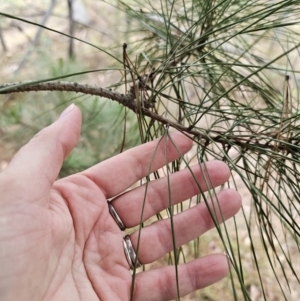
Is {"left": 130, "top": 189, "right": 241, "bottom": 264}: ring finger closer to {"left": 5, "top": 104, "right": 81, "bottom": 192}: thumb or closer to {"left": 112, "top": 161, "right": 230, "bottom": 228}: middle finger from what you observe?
{"left": 112, "top": 161, "right": 230, "bottom": 228}: middle finger

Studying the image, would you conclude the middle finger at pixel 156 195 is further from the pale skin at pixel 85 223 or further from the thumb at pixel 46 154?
the thumb at pixel 46 154

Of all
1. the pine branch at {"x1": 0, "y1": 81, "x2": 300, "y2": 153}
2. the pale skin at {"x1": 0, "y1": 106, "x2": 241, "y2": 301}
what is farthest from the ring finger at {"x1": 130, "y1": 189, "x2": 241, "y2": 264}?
the pine branch at {"x1": 0, "y1": 81, "x2": 300, "y2": 153}

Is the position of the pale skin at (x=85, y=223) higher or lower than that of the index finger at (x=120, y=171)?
lower

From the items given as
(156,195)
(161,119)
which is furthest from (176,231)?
(161,119)

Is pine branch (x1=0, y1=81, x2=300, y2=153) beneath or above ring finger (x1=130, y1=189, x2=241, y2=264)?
above

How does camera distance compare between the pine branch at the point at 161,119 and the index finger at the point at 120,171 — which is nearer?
the pine branch at the point at 161,119

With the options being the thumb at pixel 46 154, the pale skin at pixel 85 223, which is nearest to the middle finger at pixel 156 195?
the pale skin at pixel 85 223

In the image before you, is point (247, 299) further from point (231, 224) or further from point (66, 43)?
point (66, 43)

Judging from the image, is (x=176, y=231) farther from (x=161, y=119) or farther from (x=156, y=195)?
(x=161, y=119)
